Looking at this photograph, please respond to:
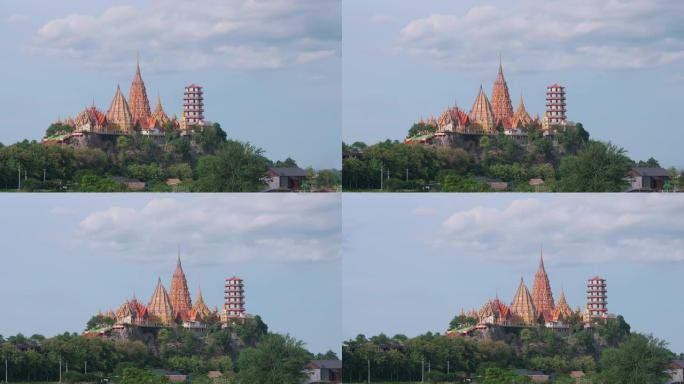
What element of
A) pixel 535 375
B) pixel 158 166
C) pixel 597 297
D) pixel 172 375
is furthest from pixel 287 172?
pixel 597 297

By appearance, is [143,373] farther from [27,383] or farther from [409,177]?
[409,177]

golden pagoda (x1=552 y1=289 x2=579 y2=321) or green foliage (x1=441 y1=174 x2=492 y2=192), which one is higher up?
green foliage (x1=441 y1=174 x2=492 y2=192)

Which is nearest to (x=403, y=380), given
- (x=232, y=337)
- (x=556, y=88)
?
(x=232, y=337)

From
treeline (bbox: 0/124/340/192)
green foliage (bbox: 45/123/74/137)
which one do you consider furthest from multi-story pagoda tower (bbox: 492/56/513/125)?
green foliage (bbox: 45/123/74/137)

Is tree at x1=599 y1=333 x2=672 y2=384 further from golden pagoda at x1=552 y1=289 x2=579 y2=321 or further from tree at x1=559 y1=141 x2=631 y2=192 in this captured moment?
tree at x1=559 y1=141 x2=631 y2=192

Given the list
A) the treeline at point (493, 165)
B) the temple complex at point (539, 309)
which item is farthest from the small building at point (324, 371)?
the treeline at point (493, 165)

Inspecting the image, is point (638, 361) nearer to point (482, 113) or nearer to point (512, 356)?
point (512, 356)
